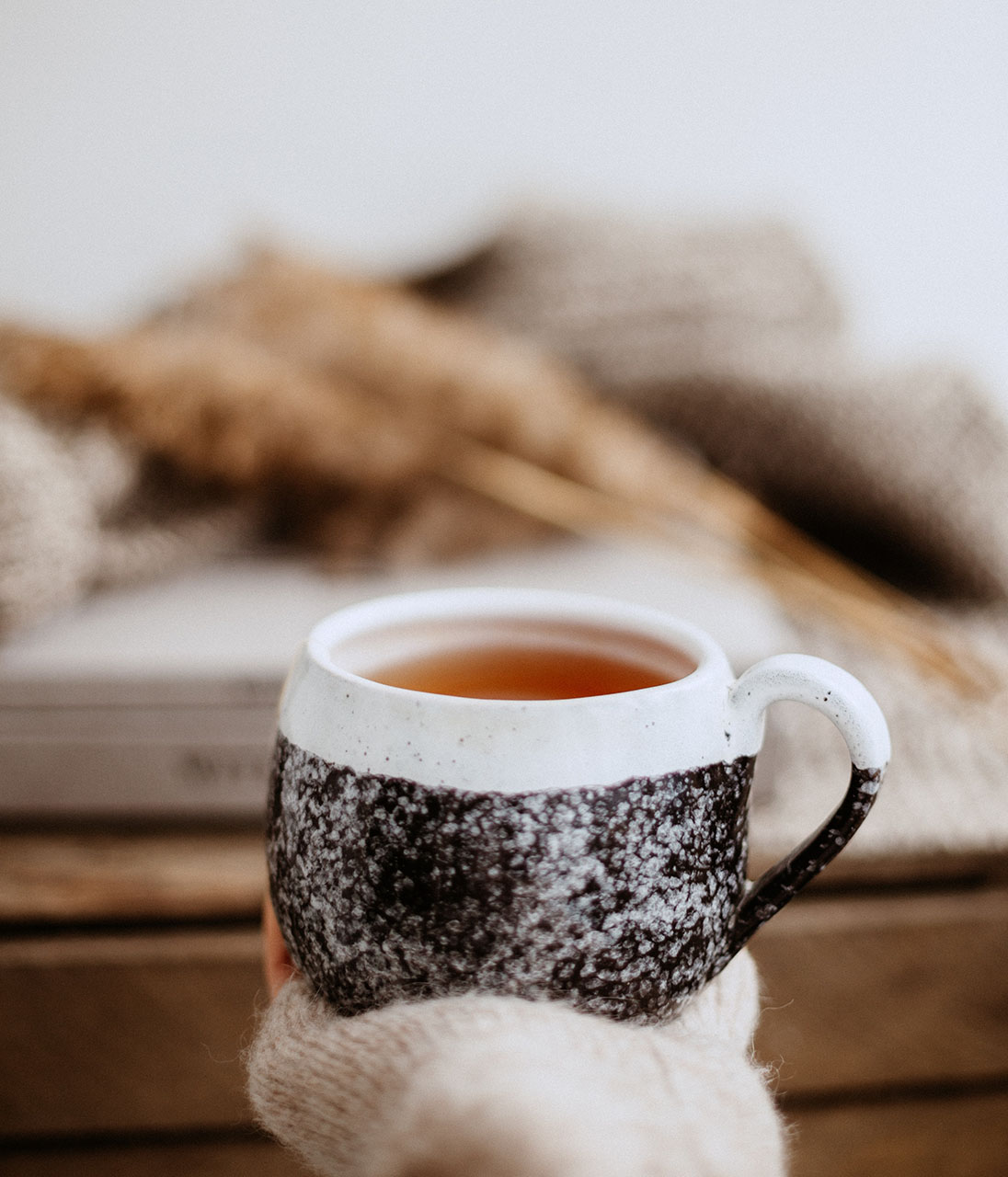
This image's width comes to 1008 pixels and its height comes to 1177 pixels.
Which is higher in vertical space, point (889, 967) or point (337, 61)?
point (337, 61)

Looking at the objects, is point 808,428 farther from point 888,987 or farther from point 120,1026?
point 120,1026

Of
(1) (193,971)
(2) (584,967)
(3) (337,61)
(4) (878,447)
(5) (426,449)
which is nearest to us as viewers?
(2) (584,967)

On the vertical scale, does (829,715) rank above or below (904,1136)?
above

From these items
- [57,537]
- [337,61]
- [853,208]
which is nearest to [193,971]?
[57,537]

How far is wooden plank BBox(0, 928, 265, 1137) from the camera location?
43 cm

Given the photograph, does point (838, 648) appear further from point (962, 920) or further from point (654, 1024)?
point (654, 1024)

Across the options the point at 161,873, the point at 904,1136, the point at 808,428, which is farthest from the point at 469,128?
the point at 904,1136

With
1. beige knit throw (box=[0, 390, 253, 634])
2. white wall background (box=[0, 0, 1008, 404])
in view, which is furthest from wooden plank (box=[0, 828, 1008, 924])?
white wall background (box=[0, 0, 1008, 404])

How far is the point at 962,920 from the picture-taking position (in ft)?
1.48

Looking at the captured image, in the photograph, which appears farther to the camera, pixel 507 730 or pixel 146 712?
pixel 146 712

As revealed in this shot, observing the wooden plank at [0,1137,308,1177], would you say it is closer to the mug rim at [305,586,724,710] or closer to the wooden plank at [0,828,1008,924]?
the wooden plank at [0,828,1008,924]

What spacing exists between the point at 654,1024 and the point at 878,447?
1.77 feet

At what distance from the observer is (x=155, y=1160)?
46cm

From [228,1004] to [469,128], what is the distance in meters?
1.14
